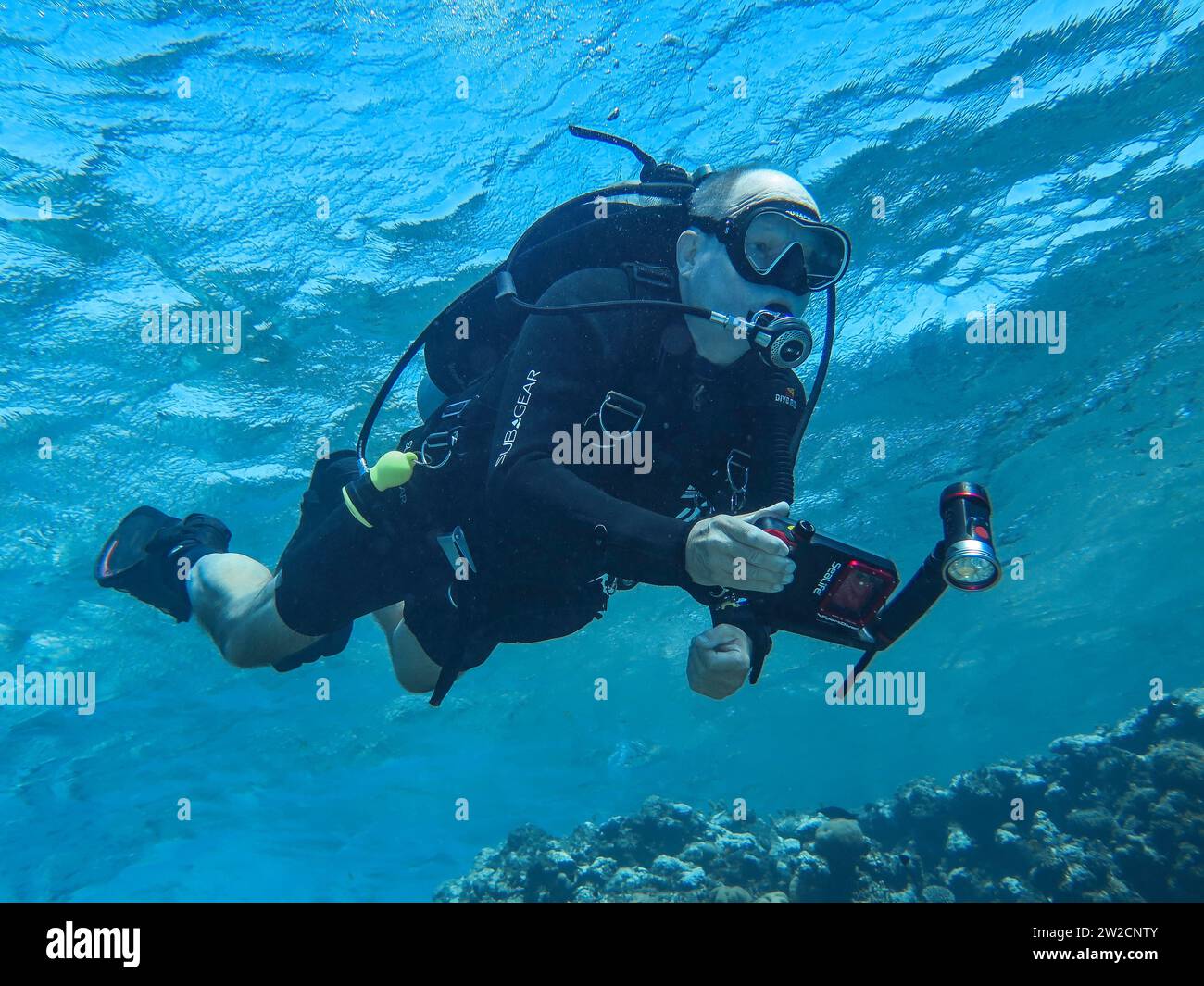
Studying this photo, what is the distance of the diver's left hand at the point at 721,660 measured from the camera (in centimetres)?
313

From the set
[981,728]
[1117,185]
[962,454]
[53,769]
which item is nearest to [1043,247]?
[1117,185]

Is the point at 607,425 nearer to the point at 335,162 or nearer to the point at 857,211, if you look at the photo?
the point at 335,162

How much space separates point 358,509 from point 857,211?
9894 mm

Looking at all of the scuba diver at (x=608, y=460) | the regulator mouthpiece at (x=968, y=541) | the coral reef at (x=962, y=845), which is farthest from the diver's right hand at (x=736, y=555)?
the coral reef at (x=962, y=845)

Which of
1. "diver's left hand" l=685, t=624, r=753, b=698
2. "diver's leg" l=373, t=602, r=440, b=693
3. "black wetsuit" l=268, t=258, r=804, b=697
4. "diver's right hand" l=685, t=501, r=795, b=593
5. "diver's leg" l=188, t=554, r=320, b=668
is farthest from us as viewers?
"diver's leg" l=373, t=602, r=440, b=693

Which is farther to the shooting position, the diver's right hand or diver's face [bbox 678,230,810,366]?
diver's face [bbox 678,230,810,366]

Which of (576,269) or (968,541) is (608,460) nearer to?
(576,269)

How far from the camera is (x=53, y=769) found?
949 inches

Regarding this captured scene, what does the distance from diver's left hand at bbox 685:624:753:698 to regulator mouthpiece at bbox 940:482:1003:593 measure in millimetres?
960

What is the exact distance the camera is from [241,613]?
441cm

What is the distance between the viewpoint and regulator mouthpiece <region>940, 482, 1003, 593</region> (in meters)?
2.89

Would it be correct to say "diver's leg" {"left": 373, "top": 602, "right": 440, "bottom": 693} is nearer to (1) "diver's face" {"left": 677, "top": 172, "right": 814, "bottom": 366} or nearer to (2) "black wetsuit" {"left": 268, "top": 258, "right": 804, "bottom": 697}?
(2) "black wetsuit" {"left": 268, "top": 258, "right": 804, "bottom": 697}

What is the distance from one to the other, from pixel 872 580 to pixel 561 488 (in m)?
1.50

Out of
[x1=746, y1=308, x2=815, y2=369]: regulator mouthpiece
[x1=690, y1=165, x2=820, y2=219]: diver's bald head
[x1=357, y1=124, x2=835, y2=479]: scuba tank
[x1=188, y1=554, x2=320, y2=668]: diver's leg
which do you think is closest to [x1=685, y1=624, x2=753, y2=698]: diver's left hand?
[x1=357, y1=124, x2=835, y2=479]: scuba tank
